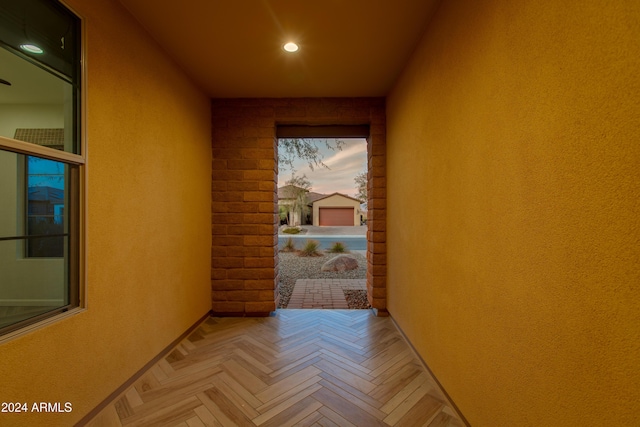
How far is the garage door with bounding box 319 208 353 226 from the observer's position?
54.7ft

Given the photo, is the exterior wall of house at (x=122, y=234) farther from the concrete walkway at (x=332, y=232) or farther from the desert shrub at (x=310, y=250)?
the concrete walkway at (x=332, y=232)

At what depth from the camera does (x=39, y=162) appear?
1.26 metres

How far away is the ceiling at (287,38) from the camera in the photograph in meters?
1.67

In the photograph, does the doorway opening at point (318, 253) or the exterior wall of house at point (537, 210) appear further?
the doorway opening at point (318, 253)

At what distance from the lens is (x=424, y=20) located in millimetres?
1774

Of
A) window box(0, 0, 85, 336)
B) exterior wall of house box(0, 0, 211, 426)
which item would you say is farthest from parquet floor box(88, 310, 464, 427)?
window box(0, 0, 85, 336)

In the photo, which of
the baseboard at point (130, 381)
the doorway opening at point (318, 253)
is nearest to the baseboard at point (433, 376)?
the doorway opening at point (318, 253)

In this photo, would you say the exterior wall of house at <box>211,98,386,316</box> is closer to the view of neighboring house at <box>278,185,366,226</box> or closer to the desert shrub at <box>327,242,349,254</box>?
the desert shrub at <box>327,242,349,254</box>

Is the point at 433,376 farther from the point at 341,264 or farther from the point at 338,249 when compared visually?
the point at 338,249

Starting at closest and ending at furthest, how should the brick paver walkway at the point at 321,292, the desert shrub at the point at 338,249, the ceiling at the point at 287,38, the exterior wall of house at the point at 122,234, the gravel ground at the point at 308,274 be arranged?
the exterior wall of house at the point at 122,234 < the ceiling at the point at 287,38 < the brick paver walkway at the point at 321,292 < the gravel ground at the point at 308,274 < the desert shrub at the point at 338,249

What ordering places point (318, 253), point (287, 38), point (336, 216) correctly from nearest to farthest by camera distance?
1. point (287, 38)
2. point (318, 253)
3. point (336, 216)

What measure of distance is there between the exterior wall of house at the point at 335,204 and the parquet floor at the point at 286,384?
46.6ft

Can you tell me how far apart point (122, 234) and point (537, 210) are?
226cm

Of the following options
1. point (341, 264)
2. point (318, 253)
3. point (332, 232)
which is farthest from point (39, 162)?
point (332, 232)
